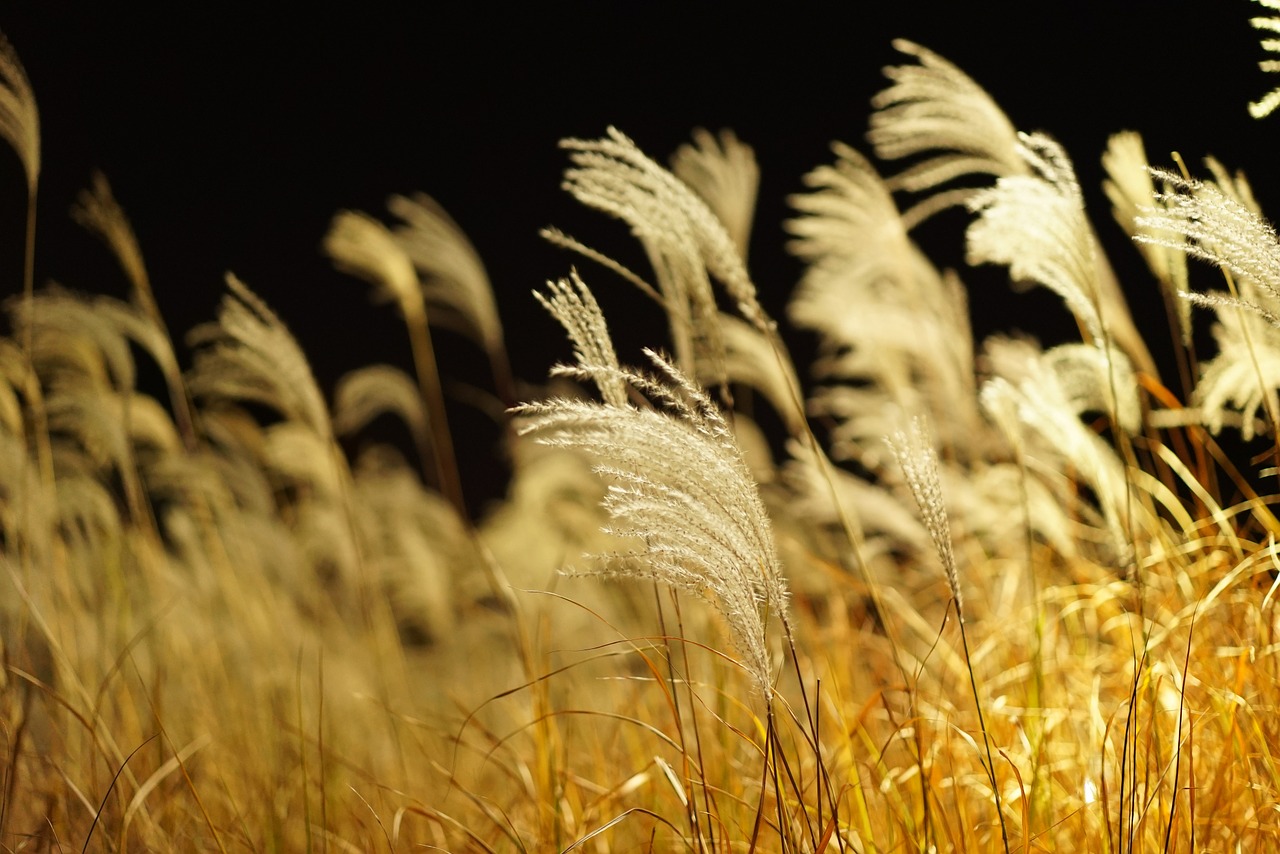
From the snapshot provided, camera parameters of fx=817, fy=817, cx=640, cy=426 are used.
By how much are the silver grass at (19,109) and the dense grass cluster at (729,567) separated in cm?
1

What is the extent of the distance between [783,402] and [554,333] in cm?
201

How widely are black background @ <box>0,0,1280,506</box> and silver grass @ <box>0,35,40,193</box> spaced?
1.62 metres

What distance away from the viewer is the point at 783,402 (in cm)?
245

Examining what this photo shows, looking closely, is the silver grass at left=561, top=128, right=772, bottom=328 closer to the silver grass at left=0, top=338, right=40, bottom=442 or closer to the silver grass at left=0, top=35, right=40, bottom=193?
the silver grass at left=0, top=35, right=40, bottom=193

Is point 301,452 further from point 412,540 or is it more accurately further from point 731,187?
point 731,187

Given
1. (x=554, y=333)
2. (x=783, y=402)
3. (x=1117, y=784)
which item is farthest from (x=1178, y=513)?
(x=554, y=333)

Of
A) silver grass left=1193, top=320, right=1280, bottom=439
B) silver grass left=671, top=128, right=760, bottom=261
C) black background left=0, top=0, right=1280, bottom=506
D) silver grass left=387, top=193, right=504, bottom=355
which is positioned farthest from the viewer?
black background left=0, top=0, right=1280, bottom=506

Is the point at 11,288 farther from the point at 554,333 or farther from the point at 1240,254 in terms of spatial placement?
the point at 1240,254

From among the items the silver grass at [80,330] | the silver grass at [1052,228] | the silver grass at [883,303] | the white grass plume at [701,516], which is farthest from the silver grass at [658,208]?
the silver grass at [80,330]

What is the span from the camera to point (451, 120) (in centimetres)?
418

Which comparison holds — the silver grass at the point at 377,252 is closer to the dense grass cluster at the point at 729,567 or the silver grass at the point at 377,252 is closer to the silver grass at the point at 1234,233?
the dense grass cluster at the point at 729,567

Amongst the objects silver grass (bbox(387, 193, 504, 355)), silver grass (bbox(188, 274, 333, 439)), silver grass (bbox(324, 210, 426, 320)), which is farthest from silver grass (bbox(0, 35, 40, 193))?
silver grass (bbox(387, 193, 504, 355))

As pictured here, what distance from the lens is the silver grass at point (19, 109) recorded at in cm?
142

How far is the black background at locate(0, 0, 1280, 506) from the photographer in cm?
293
